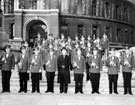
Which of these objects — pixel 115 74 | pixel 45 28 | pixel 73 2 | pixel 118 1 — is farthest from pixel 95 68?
pixel 118 1

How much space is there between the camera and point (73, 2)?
35.6 metres

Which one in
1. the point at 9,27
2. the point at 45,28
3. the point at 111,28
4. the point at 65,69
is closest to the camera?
the point at 65,69

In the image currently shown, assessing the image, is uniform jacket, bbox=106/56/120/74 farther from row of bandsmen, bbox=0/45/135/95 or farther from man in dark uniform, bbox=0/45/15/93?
man in dark uniform, bbox=0/45/15/93

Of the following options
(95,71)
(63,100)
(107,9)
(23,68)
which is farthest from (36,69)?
(107,9)

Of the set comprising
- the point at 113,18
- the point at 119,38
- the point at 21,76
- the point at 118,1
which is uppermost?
the point at 118,1

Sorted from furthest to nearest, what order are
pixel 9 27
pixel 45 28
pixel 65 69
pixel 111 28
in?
1. pixel 111 28
2. pixel 9 27
3. pixel 45 28
4. pixel 65 69

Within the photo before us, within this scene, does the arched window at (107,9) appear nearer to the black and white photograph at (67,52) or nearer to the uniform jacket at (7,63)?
the black and white photograph at (67,52)

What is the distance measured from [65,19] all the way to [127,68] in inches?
944

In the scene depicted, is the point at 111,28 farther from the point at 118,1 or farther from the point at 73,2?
the point at 73,2

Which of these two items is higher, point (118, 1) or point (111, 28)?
point (118, 1)

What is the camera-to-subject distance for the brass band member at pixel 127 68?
11597 mm

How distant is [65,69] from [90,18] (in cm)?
2630

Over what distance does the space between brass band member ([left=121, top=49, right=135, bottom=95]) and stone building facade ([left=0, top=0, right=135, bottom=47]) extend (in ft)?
59.1

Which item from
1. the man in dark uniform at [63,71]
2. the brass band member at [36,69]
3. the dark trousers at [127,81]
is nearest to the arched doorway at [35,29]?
the brass band member at [36,69]
